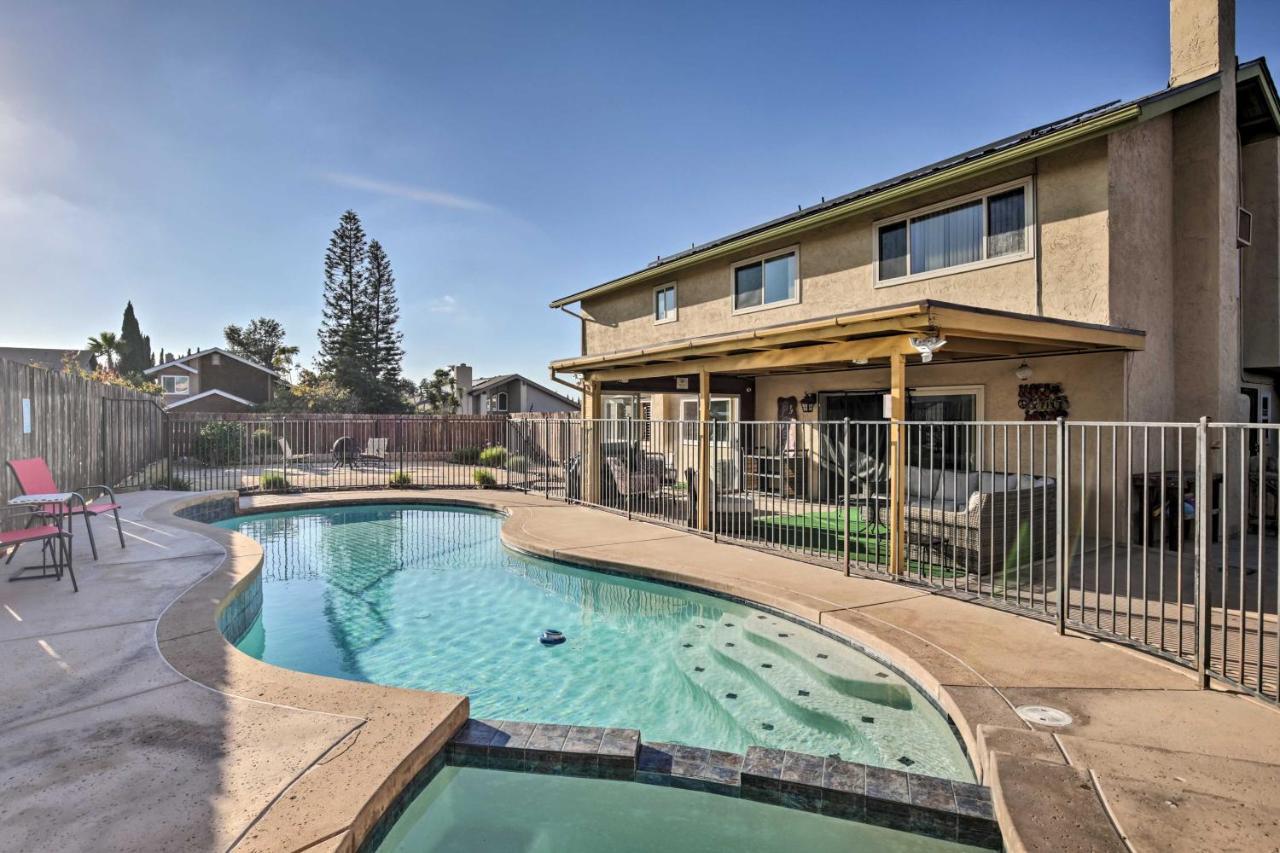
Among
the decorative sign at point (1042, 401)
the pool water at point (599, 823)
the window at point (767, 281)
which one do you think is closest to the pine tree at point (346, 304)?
the window at point (767, 281)

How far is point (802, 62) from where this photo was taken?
1147 cm

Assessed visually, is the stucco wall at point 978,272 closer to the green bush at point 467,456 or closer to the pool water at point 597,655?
the pool water at point 597,655

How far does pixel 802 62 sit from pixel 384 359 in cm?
3634

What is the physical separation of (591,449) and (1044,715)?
31.4 feet

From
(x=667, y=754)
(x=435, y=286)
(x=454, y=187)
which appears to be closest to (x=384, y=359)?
(x=435, y=286)

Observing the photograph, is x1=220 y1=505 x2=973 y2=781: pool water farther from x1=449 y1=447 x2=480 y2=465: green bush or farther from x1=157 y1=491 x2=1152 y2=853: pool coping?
x1=449 y1=447 x2=480 y2=465: green bush

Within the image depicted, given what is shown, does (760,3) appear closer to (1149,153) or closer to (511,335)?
(1149,153)

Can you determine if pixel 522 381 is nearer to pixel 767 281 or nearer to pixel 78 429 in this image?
pixel 767 281

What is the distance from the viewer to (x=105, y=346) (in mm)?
46875

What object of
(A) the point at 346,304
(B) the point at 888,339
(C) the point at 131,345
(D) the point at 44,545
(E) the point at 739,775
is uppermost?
(A) the point at 346,304

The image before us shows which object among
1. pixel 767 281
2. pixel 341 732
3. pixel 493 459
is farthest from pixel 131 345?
pixel 341 732

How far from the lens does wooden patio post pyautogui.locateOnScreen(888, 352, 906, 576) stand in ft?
22.0

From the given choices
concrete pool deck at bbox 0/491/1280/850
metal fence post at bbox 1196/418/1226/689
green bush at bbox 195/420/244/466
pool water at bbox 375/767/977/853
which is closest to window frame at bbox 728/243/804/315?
concrete pool deck at bbox 0/491/1280/850

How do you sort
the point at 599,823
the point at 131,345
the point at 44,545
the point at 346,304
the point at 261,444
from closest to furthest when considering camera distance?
the point at 599,823, the point at 44,545, the point at 261,444, the point at 346,304, the point at 131,345
